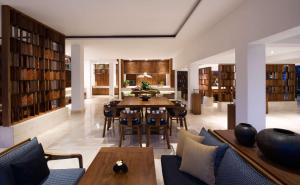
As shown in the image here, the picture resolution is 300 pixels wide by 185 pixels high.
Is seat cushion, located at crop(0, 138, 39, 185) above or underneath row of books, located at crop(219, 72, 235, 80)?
underneath

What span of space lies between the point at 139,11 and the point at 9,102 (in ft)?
11.5

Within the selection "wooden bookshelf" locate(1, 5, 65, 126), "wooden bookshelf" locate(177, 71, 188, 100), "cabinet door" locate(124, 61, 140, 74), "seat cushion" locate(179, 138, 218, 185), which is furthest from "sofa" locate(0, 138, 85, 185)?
"cabinet door" locate(124, 61, 140, 74)

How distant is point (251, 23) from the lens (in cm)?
386

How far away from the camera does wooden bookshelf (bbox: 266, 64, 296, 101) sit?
473 inches

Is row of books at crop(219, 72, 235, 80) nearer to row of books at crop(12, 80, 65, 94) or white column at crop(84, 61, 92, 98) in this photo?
row of books at crop(12, 80, 65, 94)

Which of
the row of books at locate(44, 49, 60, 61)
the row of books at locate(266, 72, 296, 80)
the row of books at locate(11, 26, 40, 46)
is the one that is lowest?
the row of books at locate(266, 72, 296, 80)

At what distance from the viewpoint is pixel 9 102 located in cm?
472

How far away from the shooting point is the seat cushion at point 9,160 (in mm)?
1828

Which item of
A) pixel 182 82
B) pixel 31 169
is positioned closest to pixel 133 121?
pixel 31 169

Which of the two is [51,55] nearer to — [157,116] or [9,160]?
[157,116]

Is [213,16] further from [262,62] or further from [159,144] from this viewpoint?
[159,144]

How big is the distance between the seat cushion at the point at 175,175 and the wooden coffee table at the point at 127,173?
0.17 m

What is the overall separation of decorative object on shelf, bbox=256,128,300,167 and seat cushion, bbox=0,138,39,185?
2.17 metres

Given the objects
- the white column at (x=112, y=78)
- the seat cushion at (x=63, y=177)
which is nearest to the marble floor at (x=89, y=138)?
the seat cushion at (x=63, y=177)
